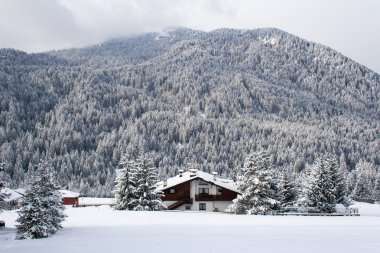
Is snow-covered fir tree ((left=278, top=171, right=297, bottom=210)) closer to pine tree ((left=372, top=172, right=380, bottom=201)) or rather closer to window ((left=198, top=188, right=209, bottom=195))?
window ((left=198, top=188, right=209, bottom=195))

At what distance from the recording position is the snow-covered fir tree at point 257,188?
161 ft

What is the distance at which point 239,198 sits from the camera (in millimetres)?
50750

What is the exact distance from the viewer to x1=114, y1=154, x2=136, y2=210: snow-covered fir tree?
52.6m

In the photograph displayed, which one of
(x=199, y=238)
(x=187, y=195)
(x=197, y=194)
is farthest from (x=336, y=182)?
(x=199, y=238)

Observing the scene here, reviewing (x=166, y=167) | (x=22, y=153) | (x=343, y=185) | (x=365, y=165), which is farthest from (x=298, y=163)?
(x=343, y=185)

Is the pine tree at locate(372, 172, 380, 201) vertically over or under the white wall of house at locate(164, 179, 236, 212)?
over

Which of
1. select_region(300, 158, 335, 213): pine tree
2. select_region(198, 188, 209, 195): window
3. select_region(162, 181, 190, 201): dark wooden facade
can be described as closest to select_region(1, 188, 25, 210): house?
select_region(162, 181, 190, 201): dark wooden facade

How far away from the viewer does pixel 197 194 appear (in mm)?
69812

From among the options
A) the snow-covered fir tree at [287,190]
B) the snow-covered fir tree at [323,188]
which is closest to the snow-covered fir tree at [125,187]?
the snow-covered fir tree at [287,190]

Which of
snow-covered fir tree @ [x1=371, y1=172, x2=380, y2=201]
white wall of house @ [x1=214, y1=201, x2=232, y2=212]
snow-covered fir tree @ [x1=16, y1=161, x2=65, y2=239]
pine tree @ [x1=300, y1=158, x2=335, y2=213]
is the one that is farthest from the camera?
snow-covered fir tree @ [x1=371, y1=172, x2=380, y2=201]

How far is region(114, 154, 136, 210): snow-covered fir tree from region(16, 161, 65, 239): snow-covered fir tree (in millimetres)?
18110

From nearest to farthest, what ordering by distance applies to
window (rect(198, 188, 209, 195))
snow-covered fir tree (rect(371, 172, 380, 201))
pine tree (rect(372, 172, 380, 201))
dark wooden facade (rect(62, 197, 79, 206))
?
window (rect(198, 188, 209, 195))
dark wooden facade (rect(62, 197, 79, 206))
snow-covered fir tree (rect(371, 172, 380, 201))
pine tree (rect(372, 172, 380, 201))

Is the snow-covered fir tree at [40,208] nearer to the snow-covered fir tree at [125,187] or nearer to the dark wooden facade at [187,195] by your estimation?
the snow-covered fir tree at [125,187]

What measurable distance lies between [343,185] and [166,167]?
5059 inches
